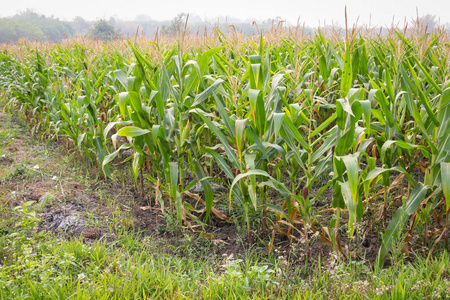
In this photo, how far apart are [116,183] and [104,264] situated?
150cm

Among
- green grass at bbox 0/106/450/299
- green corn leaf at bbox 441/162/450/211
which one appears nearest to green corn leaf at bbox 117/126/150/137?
green grass at bbox 0/106/450/299

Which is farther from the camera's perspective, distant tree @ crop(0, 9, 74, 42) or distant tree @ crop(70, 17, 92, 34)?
distant tree @ crop(70, 17, 92, 34)

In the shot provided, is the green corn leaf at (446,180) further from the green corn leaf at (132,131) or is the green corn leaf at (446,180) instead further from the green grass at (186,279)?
the green corn leaf at (132,131)

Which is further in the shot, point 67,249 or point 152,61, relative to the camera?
point 152,61

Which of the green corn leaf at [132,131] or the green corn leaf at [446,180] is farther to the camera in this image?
the green corn leaf at [132,131]

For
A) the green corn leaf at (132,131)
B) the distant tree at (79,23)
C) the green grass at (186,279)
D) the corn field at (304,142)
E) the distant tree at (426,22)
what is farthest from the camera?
the distant tree at (79,23)

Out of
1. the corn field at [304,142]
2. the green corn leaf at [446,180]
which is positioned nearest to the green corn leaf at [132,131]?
the corn field at [304,142]

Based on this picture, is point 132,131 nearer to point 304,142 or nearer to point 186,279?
point 186,279

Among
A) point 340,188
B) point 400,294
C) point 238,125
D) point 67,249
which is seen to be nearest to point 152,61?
point 238,125

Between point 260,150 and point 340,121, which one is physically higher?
point 340,121

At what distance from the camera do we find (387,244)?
2.04 metres

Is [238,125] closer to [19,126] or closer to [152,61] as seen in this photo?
[152,61]

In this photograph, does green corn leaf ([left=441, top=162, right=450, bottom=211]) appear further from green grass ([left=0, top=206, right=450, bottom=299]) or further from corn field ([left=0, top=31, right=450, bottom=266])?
green grass ([left=0, top=206, right=450, bottom=299])

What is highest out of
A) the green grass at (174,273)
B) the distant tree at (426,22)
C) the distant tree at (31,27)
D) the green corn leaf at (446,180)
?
the distant tree at (31,27)
